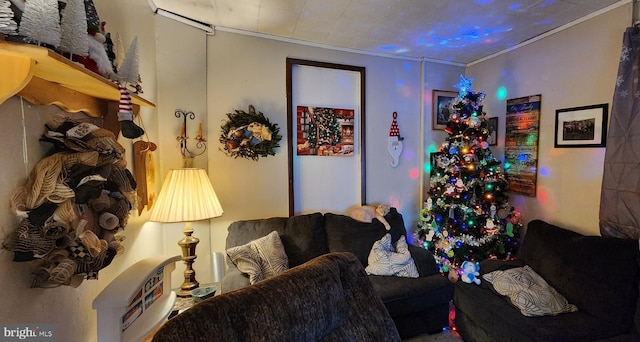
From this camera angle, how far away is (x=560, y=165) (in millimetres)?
2502

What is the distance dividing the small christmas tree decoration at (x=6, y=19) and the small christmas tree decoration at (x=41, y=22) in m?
0.03

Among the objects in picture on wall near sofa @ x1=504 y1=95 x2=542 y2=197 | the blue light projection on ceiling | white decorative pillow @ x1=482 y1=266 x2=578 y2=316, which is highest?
the blue light projection on ceiling

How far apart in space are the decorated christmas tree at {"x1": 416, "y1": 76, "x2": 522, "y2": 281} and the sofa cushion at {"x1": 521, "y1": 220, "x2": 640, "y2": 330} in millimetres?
497

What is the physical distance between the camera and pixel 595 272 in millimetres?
1832

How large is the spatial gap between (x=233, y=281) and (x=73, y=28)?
5.50 feet

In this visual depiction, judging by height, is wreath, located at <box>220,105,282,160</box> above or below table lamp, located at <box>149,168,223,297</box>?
above

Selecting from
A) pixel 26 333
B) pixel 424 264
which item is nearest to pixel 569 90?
pixel 424 264

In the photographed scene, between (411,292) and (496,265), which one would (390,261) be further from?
(496,265)

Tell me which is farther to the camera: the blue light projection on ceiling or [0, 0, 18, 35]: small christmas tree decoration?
the blue light projection on ceiling

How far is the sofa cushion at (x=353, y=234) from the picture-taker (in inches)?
101

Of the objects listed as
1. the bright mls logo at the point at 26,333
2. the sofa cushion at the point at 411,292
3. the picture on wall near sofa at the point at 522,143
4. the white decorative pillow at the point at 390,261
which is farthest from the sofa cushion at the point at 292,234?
the picture on wall near sofa at the point at 522,143

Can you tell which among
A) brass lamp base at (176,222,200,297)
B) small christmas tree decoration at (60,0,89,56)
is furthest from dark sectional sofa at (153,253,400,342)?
brass lamp base at (176,222,200,297)

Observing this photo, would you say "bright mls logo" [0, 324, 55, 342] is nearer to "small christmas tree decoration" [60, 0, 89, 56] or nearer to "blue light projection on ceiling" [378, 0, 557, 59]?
"small christmas tree decoration" [60, 0, 89, 56]

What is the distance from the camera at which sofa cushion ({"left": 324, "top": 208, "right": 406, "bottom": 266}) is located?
255 cm
